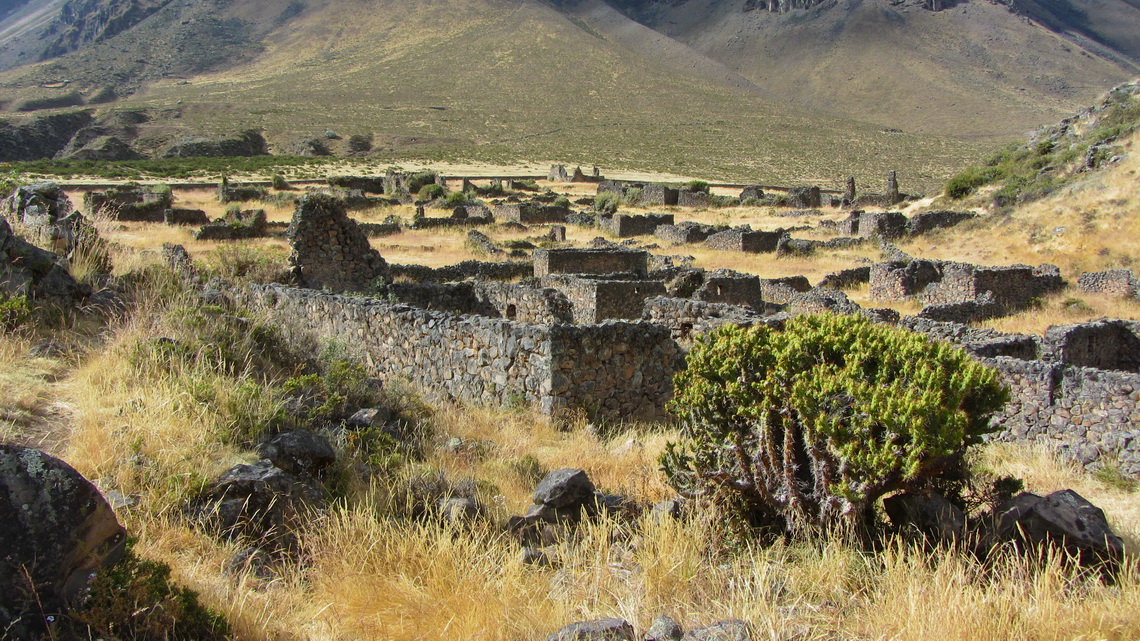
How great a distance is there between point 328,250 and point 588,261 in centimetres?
803

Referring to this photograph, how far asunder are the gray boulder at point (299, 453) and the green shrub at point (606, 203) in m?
37.3

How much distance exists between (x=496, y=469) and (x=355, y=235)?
31.2ft

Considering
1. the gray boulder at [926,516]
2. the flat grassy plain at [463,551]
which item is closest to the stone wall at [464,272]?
the flat grassy plain at [463,551]

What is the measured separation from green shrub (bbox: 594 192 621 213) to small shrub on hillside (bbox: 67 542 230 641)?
39240mm

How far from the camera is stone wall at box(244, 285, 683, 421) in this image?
7.84 metres

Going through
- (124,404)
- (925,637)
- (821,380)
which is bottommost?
(925,637)

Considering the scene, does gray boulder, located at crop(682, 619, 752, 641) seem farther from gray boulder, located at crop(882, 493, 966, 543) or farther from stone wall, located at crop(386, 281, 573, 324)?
stone wall, located at crop(386, 281, 573, 324)

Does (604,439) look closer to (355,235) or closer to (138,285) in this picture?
(138,285)

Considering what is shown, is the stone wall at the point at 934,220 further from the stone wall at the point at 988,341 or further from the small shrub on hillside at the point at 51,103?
the small shrub on hillside at the point at 51,103

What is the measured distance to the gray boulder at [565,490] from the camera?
5.01 metres

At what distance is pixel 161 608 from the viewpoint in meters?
3.18

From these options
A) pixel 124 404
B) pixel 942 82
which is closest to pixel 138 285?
pixel 124 404

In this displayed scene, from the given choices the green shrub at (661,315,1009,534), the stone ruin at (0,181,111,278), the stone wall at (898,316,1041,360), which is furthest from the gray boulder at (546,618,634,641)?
the stone wall at (898,316,1041,360)

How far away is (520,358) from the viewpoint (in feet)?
26.1
